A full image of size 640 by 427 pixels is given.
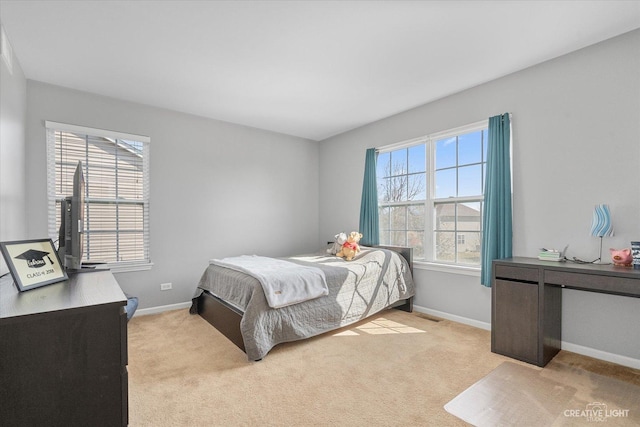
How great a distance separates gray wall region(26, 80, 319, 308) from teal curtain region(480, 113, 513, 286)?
9.64 feet

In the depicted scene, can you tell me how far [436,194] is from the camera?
3770 millimetres

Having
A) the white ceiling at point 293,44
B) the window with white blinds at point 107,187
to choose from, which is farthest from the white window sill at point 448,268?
the window with white blinds at point 107,187

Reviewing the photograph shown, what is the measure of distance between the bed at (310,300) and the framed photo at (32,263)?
1.40 metres

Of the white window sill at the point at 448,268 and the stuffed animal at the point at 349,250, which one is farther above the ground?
the stuffed animal at the point at 349,250

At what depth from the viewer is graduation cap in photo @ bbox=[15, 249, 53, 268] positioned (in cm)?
140

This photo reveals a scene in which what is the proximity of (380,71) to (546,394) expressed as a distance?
2.90 metres

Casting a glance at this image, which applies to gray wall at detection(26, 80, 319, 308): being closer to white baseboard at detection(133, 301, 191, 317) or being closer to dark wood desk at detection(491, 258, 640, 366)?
white baseboard at detection(133, 301, 191, 317)

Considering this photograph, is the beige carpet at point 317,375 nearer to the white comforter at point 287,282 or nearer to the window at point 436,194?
the white comforter at point 287,282

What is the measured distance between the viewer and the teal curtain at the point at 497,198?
3014mm

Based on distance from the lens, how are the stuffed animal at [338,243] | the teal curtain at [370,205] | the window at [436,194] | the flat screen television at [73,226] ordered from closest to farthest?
the flat screen television at [73,226], the window at [436,194], the stuffed animal at [338,243], the teal curtain at [370,205]

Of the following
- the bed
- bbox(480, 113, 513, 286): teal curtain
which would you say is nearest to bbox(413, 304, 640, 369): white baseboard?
bbox(480, 113, 513, 286): teal curtain

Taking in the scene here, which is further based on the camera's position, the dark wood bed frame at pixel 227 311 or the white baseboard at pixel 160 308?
the white baseboard at pixel 160 308

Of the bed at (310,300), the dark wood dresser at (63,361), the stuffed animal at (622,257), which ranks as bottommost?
the bed at (310,300)

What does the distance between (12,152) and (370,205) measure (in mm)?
3797
